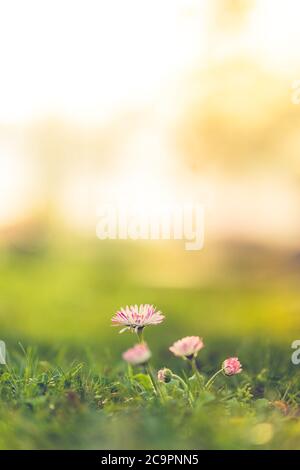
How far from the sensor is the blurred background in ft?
7.89

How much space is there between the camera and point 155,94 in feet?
8.05

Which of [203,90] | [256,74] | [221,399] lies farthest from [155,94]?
[221,399]

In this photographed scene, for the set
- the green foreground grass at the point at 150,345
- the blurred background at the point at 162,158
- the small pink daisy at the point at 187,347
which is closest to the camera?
the green foreground grass at the point at 150,345

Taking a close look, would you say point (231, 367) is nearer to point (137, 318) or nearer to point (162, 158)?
point (137, 318)

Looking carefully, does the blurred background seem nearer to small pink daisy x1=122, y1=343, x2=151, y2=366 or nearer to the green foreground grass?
the green foreground grass

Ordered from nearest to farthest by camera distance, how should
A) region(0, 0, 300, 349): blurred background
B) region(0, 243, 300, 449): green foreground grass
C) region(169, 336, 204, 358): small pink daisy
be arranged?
region(0, 243, 300, 449): green foreground grass → region(169, 336, 204, 358): small pink daisy → region(0, 0, 300, 349): blurred background

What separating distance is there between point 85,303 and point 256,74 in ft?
3.14

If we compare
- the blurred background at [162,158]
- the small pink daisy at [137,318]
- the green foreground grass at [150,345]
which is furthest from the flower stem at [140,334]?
the blurred background at [162,158]

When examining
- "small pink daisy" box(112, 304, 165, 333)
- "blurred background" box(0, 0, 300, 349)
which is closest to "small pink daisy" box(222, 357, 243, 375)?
"small pink daisy" box(112, 304, 165, 333)

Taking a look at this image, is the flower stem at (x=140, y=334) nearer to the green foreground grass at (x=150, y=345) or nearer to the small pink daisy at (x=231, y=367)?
Answer: the green foreground grass at (x=150, y=345)

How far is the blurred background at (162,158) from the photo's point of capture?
2404 millimetres

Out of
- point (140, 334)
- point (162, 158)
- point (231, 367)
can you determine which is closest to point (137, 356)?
point (140, 334)

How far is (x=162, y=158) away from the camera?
8.10ft

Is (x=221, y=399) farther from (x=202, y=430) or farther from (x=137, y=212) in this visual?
(x=137, y=212)
